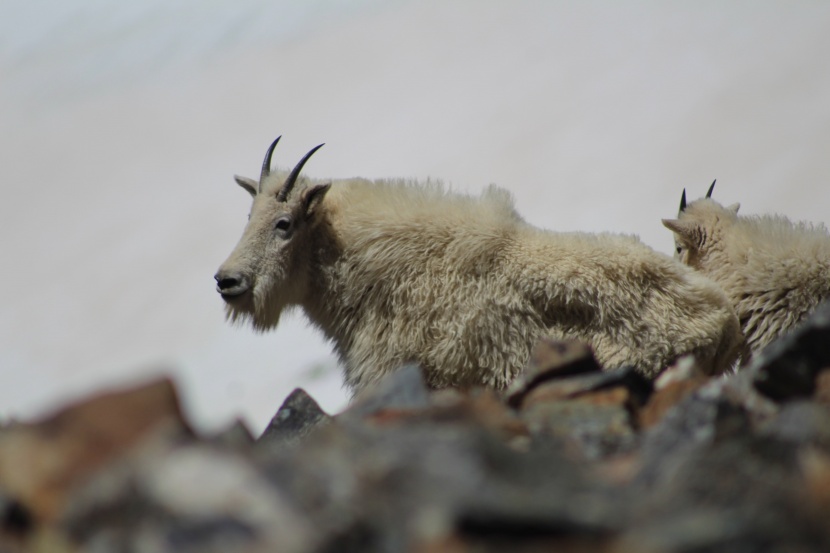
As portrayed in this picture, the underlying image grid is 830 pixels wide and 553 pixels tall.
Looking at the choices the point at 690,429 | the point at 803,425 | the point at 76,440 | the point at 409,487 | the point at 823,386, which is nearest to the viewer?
the point at 409,487

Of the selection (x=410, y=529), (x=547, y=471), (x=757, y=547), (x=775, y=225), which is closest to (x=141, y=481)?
(x=410, y=529)

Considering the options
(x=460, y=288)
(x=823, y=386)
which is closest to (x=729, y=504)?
(x=823, y=386)

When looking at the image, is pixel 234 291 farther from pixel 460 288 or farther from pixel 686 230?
pixel 686 230

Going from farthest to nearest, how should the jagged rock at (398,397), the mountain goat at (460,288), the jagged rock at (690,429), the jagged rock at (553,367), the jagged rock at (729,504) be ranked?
the mountain goat at (460,288) < the jagged rock at (553,367) < the jagged rock at (398,397) < the jagged rock at (690,429) < the jagged rock at (729,504)

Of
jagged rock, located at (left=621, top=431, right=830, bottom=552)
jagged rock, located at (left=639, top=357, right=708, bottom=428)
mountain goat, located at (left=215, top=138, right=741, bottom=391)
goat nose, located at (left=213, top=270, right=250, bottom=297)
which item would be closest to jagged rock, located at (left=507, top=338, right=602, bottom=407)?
jagged rock, located at (left=639, top=357, right=708, bottom=428)

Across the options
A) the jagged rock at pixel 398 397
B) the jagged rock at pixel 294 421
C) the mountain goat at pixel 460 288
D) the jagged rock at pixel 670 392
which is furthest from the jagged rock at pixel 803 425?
the mountain goat at pixel 460 288

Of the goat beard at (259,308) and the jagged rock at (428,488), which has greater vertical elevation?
the goat beard at (259,308)

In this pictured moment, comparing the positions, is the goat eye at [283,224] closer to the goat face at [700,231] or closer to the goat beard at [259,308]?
the goat beard at [259,308]
